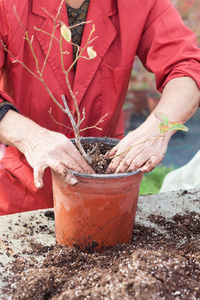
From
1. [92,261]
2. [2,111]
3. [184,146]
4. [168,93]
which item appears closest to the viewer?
[92,261]

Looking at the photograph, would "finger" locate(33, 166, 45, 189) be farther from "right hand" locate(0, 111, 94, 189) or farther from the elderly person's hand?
the elderly person's hand

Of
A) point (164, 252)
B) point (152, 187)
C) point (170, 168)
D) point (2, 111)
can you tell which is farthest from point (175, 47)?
point (170, 168)

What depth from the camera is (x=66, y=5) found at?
170 cm

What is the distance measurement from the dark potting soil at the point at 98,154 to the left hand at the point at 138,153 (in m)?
0.03

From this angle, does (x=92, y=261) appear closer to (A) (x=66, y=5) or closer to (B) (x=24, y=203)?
(B) (x=24, y=203)

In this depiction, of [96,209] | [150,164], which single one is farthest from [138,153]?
[96,209]

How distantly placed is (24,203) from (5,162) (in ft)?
0.78

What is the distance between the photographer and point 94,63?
1.74m

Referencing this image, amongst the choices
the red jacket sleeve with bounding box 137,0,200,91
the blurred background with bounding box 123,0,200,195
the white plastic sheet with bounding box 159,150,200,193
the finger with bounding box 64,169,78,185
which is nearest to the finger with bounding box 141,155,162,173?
the finger with bounding box 64,169,78,185

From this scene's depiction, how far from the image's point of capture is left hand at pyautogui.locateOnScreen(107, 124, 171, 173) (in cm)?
136

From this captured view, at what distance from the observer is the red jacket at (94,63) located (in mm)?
1663

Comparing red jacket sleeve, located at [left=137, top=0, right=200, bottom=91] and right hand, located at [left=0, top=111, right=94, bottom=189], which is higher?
red jacket sleeve, located at [left=137, top=0, right=200, bottom=91]

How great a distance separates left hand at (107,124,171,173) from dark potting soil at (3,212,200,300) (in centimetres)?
30

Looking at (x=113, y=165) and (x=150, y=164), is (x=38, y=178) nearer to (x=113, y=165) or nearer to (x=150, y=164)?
(x=113, y=165)
